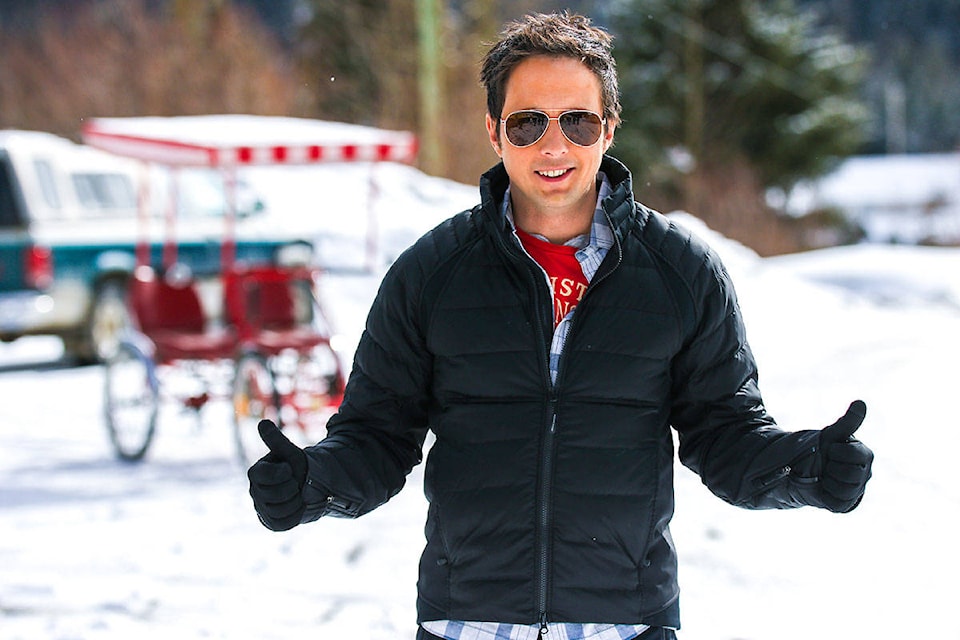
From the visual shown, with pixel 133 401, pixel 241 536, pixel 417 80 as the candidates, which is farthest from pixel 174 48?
pixel 241 536

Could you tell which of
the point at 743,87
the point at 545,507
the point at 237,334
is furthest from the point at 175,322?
the point at 743,87

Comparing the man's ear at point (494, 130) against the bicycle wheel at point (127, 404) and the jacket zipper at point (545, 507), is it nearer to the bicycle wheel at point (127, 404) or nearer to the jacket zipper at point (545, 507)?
the jacket zipper at point (545, 507)

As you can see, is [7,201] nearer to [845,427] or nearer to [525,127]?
[525,127]

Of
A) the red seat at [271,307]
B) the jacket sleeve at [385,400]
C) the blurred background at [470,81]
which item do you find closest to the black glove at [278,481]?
the jacket sleeve at [385,400]

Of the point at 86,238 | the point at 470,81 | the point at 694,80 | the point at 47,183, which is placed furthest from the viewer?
the point at 694,80

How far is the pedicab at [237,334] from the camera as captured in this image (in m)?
7.90

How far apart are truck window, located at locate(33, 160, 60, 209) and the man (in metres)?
10.9

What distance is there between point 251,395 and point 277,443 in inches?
220

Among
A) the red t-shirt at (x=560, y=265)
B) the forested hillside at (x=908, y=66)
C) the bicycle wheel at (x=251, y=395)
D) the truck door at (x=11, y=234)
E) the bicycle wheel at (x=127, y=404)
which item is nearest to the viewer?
the red t-shirt at (x=560, y=265)

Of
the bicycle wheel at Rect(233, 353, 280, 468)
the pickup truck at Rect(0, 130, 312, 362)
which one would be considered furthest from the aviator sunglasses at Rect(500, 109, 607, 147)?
the pickup truck at Rect(0, 130, 312, 362)

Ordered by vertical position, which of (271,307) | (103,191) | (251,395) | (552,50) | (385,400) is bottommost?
(251,395)

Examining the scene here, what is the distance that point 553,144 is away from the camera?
7.68 feet

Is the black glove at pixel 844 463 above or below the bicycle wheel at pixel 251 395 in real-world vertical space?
above

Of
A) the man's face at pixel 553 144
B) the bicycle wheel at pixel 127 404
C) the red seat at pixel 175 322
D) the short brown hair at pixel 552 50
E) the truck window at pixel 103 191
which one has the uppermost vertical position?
the short brown hair at pixel 552 50
